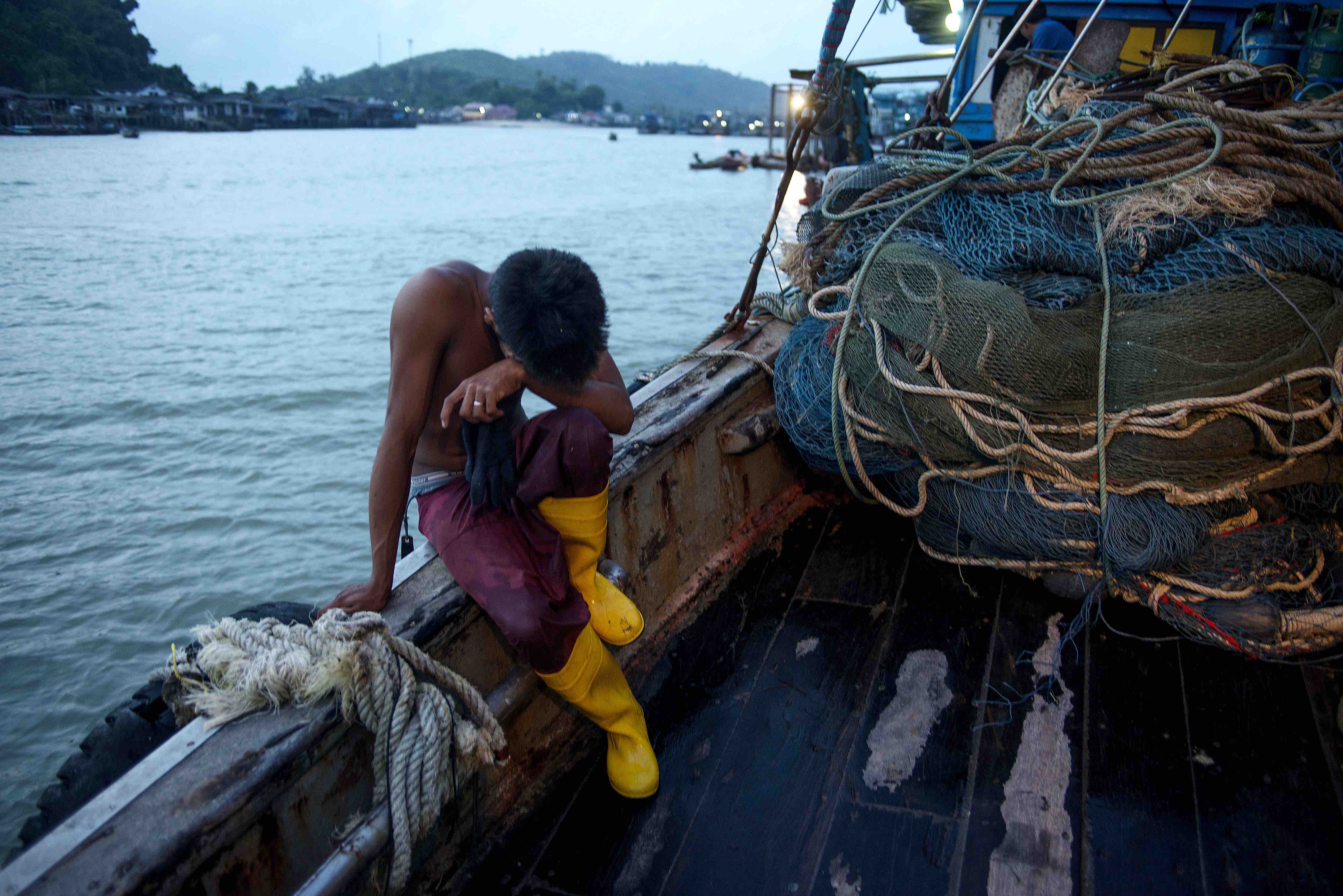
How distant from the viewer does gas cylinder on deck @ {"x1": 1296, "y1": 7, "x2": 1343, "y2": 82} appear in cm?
404

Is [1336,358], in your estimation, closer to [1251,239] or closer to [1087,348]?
[1251,239]

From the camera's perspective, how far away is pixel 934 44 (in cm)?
836

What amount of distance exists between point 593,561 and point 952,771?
37.3 inches

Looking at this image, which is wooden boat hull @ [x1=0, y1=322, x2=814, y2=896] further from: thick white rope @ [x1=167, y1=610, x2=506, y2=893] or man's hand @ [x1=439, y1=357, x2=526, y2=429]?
man's hand @ [x1=439, y1=357, x2=526, y2=429]

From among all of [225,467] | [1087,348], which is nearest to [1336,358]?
[1087,348]

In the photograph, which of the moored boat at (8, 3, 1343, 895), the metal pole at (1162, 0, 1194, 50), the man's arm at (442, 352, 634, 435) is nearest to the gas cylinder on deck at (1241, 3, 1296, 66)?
the metal pole at (1162, 0, 1194, 50)

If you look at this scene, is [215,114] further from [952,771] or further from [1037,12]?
[952,771]

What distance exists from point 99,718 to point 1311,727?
16.8ft

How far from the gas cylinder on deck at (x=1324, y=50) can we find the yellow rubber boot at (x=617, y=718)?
4363 millimetres

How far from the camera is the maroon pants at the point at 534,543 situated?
1681mm

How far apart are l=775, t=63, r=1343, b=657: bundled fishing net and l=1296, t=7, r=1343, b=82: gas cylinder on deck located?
2.03 m

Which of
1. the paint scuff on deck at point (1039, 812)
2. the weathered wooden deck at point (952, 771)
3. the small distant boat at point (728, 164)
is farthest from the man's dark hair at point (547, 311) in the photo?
the small distant boat at point (728, 164)

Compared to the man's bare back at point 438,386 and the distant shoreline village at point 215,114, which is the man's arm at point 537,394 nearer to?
the man's bare back at point 438,386

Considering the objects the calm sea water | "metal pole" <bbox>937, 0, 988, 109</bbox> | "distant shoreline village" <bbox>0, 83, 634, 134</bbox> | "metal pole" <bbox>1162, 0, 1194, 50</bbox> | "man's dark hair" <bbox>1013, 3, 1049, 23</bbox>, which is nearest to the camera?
"metal pole" <bbox>937, 0, 988, 109</bbox>
